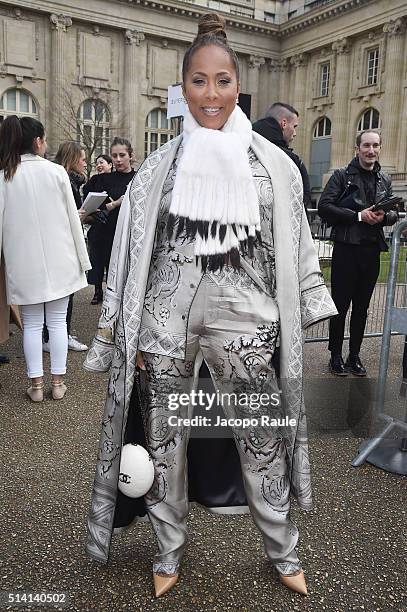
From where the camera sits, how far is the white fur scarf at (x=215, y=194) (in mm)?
2102

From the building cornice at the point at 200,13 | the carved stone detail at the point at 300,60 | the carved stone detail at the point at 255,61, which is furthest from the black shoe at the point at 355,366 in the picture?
the carved stone detail at the point at 255,61

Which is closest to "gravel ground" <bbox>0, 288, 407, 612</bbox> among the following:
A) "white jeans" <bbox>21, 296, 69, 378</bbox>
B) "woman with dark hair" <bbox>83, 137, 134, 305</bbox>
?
"white jeans" <bbox>21, 296, 69, 378</bbox>

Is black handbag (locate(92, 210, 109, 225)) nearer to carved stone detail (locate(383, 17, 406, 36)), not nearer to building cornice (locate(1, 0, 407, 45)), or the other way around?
building cornice (locate(1, 0, 407, 45))

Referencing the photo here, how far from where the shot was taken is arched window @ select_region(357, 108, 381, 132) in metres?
38.9

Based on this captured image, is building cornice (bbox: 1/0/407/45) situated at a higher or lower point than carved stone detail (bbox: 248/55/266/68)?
higher

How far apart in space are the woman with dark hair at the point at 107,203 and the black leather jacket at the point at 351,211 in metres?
2.70

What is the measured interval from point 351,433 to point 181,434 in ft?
7.42

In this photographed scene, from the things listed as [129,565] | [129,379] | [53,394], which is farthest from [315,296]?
[53,394]

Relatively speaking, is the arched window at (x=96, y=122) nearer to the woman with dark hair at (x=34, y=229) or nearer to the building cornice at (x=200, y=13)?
the building cornice at (x=200, y=13)

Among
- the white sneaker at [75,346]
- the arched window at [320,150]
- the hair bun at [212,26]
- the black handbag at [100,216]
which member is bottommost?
the white sneaker at [75,346]

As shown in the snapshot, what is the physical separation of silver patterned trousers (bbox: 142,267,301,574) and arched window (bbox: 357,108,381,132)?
40131 mm

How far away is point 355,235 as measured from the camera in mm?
5379

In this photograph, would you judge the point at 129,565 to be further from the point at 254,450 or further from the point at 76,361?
the point at 76,361

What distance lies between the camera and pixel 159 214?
2.20 meters
